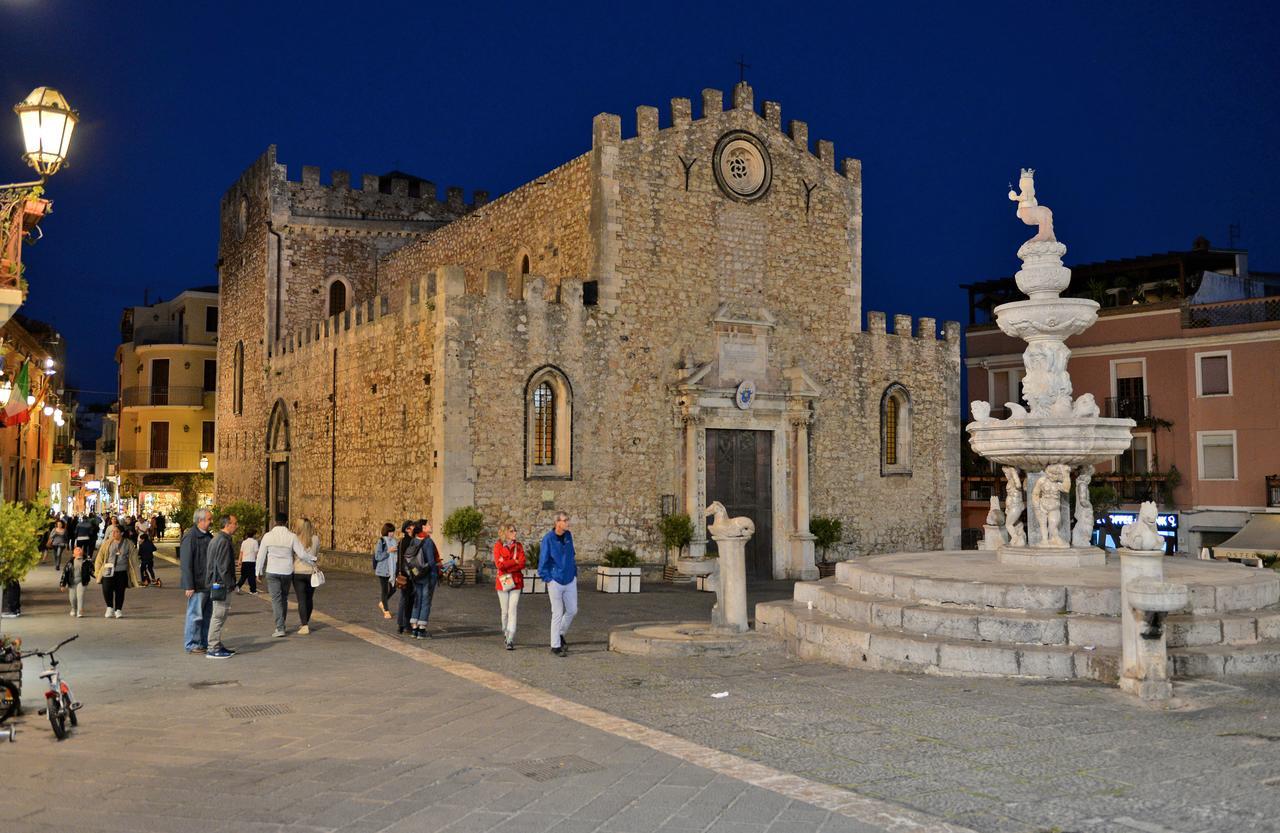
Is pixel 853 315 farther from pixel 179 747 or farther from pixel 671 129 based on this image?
pixel 179 747

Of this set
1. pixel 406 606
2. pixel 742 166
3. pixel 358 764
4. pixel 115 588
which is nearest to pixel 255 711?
Answer: pixel 358 764

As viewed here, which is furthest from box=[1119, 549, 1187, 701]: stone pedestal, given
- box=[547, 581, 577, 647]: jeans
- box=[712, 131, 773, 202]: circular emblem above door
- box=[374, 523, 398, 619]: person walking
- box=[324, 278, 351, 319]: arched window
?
box=[324, 278, 351, 319]: arched window

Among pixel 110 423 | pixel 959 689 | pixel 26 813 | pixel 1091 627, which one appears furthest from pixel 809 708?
pixel 110 423

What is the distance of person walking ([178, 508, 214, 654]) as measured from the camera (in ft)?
39.4

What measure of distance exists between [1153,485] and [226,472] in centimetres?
2867

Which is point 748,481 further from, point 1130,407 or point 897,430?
point 1130,407

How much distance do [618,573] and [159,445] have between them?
32.7 metres

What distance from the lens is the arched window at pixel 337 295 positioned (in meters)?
31.4

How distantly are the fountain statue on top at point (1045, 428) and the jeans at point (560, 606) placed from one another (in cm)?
500

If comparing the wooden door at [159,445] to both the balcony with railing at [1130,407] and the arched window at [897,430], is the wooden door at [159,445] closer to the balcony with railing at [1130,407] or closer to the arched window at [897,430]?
the arched window at [897,430]

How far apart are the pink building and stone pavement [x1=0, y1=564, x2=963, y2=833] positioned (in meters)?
26.8

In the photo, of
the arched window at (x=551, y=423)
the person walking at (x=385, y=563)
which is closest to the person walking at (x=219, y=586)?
the person walking at (x=385, y=563)

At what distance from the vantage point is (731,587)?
12312 millimetres

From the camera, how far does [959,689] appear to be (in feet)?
30.0
